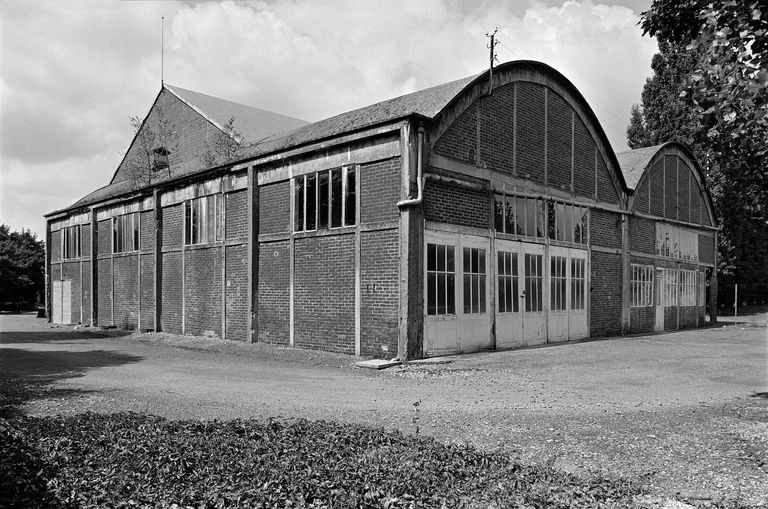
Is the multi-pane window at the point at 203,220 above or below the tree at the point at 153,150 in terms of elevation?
below

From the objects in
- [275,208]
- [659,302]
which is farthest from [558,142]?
[659,302]

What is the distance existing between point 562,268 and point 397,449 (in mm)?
14747

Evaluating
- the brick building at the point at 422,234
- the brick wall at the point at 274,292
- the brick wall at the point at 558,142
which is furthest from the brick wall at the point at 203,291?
the brick wall at the point at 558,142

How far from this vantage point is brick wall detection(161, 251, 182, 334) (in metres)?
21.7

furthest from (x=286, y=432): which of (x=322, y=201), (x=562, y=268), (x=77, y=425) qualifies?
(x=562, y=268)

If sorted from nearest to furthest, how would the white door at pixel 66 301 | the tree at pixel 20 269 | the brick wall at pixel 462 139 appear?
the brick wall at pixel 462 139 → the white door at pixel 66 301 → the tree at pixel 20 269

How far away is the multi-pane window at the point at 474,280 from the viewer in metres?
15.1

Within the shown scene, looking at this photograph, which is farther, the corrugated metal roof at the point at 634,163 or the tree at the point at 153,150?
the tree at the point at 153,150

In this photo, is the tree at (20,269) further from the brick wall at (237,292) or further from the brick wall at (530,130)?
the brick wall at (530,130)

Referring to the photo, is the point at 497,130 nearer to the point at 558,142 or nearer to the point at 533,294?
the point at 558,142

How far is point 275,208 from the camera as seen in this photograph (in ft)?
57.0

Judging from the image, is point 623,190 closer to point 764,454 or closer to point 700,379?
point 700,379

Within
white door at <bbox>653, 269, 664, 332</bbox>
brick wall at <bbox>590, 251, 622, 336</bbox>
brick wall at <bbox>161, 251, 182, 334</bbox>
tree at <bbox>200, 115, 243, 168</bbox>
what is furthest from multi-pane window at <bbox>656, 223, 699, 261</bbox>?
brick wall at <bbox>161, 251, 182, 334</bbox>

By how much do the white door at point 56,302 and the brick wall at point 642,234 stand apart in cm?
2781
